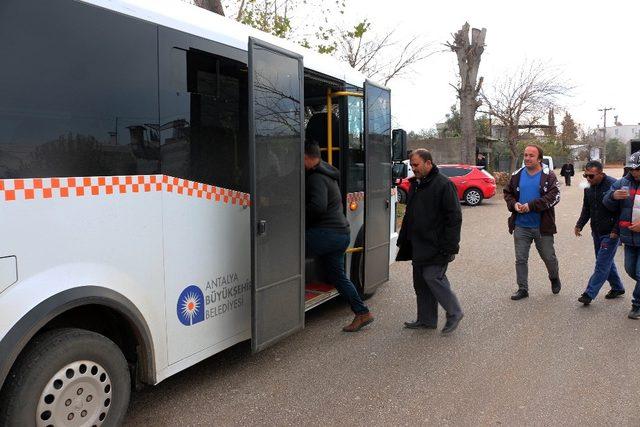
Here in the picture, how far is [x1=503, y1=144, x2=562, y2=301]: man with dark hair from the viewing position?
598cm

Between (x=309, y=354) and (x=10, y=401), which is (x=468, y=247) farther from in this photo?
(x=10, y=401)

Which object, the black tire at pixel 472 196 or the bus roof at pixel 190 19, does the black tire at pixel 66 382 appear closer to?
the bus roof at pixel 190 19

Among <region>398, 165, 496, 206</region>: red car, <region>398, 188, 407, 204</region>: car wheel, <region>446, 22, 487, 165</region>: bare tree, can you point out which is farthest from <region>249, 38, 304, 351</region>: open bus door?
<region>446, 22, 487, 165</region>: bare tree

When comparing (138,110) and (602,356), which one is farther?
(602,356)

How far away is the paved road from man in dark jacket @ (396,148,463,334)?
0.45 meters

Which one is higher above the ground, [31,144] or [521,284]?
[31,144]

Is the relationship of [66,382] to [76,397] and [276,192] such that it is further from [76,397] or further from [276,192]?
[276,192]

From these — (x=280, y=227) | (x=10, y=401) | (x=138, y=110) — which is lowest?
(x=10, y=401)

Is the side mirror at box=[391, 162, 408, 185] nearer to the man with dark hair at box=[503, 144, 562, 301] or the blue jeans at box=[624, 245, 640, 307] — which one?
the man with dark hair at box=[503, 144, 562, 301]

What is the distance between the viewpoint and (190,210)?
11.2ft

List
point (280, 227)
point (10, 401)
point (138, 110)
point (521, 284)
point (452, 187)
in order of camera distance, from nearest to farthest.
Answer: point (10, 401) < point (138, 110) < point (280, 227) < point (452, 187) < point (521, 284)

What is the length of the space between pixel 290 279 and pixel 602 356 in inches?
109

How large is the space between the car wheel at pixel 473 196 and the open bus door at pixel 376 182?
13.2 m

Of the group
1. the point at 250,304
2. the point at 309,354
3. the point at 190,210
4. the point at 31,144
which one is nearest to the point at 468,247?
the point at 309,354
